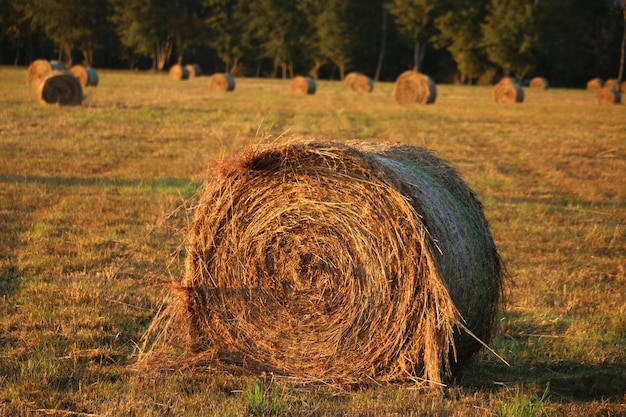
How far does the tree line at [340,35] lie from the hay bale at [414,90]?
31.5 metres

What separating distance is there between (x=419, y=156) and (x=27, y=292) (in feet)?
10.7

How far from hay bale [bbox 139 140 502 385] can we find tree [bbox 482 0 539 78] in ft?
192

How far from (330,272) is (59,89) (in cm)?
1988

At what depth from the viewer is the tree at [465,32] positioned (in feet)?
Result: 210

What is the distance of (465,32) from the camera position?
64.1 metres

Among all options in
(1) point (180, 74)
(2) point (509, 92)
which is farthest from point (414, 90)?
(1) point (180, 74)

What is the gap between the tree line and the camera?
63.4 m

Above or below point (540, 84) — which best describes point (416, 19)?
above

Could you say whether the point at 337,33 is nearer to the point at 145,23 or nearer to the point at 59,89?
the point at 145,23

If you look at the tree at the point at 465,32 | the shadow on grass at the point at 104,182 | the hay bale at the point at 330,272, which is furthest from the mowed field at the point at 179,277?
the tree at the point at 465,32

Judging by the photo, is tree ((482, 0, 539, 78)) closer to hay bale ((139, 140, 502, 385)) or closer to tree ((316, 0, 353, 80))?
tree ((316, 0, 353, 80))

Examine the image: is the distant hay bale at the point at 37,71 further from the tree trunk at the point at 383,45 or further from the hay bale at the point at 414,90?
the tree trunk at the point at 383,45

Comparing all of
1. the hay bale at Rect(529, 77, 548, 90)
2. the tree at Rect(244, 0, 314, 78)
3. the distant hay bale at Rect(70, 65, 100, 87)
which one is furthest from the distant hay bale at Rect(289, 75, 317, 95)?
the tree at Rect(244, 0, 314, 78)

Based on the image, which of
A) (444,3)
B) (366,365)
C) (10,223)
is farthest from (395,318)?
(444,3)
